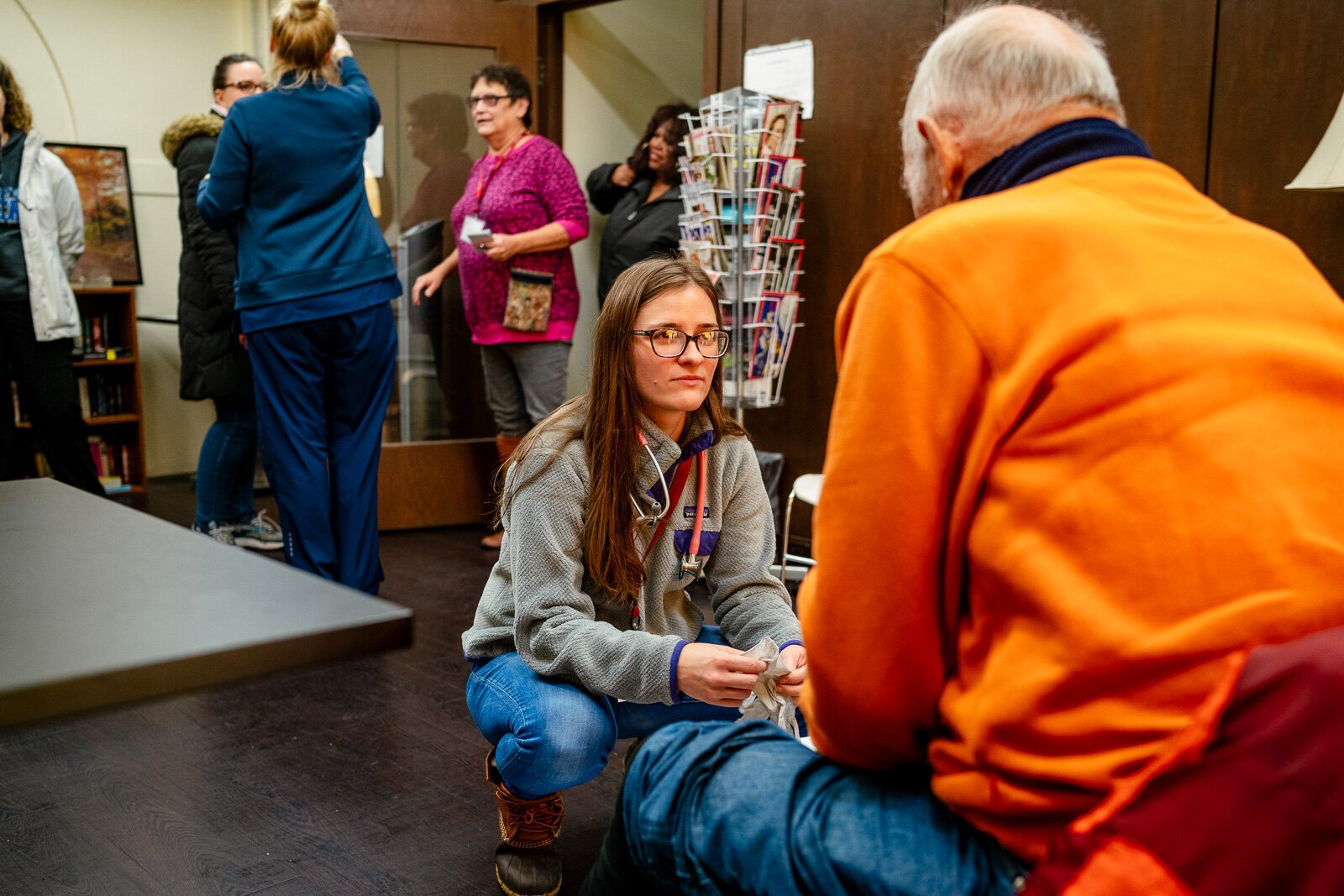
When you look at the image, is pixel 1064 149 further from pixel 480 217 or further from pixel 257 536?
pixel 257 536

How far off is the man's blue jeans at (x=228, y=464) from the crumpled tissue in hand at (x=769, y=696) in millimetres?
2621

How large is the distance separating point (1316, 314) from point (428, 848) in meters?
1.59

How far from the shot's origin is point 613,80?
17.1 ft

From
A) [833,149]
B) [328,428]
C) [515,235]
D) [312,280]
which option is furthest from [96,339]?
[833,149]

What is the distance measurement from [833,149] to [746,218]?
1.87 feet

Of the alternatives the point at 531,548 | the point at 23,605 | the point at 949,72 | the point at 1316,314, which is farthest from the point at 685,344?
the point at 23,605

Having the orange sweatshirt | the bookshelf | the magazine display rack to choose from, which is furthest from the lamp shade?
the bookshelf

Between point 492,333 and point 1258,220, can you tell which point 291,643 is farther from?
point 492,333

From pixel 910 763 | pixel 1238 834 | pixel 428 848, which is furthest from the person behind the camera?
pixel 428 848

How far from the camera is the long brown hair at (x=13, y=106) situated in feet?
11.7

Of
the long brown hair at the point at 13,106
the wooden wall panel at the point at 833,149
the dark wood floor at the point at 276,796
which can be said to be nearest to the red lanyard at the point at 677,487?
the dark wood floor at the point at 276,796

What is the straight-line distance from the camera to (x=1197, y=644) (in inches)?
33.4

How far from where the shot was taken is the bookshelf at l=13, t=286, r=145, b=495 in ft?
16.7

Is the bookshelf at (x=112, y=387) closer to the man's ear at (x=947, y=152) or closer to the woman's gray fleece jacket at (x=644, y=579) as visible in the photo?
the woman's gray fleece jacket at (x=644, y=579)
